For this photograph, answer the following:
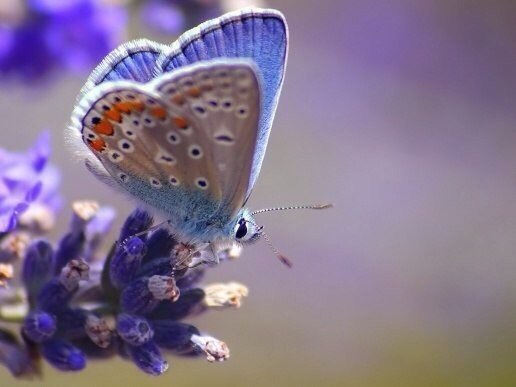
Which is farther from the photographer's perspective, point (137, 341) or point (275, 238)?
point (275, 238)

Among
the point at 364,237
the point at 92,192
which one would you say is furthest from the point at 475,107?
the point at 92,192

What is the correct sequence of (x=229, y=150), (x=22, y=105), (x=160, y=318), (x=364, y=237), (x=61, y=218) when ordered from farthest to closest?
(x=364, y=237), (x=22, y=105), (x=61, y=218), (x=160, y=318), (x=229, y=150)

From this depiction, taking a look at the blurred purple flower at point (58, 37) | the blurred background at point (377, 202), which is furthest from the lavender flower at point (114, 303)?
the blurred background at point (377, 202)

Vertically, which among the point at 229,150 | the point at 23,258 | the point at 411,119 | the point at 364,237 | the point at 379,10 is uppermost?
the point at 229,150

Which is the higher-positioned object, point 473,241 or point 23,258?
point 23,258

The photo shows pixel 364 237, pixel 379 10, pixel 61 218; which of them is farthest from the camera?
pixel 379 10

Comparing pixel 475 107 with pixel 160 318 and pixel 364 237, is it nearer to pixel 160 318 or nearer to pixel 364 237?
pixel 364 237

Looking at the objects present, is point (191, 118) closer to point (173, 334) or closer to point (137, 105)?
point (137, 105)

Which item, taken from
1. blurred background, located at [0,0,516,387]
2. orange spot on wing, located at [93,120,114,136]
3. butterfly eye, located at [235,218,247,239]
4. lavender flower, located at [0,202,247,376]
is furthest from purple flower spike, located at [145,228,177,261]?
blurred background, located at [0,0,516,387]
